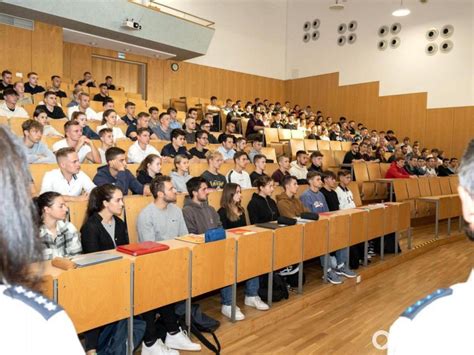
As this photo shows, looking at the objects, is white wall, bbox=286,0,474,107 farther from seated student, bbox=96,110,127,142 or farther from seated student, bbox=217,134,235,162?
seated student, bbox=96,110,127,142

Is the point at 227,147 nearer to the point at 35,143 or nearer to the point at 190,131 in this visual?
the point at 190,131

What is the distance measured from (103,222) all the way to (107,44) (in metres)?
7.81

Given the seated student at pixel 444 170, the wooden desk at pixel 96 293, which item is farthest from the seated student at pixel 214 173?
the seated student at pixel 444 170

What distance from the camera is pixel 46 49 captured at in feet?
27.6

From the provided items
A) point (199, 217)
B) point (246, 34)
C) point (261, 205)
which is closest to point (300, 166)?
point (261, 205)

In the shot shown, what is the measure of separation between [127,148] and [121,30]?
14.1ft

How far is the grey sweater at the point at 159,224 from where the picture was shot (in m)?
3.10

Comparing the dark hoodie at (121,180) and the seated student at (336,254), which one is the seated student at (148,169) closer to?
the dark hoodie at (121,180)

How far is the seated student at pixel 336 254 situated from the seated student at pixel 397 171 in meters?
2.87

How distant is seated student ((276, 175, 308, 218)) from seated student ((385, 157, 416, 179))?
3.66m

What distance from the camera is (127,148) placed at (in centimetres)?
529

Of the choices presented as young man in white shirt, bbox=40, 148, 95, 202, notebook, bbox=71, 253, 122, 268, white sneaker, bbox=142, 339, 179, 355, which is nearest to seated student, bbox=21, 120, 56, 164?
young man in white shirt, bbox=40, 148, 95, 202

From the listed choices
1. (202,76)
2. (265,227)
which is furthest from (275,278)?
(202,76)

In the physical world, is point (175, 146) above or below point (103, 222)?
above
